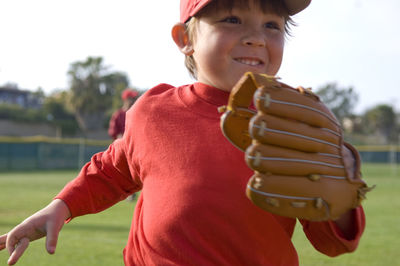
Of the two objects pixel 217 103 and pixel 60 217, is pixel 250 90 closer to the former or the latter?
pixel 217 103

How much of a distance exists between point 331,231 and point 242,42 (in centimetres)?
60

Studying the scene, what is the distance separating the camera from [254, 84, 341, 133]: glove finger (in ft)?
4.07

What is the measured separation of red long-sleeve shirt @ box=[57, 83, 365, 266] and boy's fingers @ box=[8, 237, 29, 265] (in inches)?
7.8

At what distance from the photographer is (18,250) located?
1648mm

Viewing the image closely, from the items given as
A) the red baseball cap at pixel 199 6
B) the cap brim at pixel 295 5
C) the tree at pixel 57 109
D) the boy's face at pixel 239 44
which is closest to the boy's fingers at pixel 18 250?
the boy's face at pixel 239 44

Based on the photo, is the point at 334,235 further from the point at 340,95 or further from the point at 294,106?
the point at 340,95

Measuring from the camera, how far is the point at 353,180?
4.25 ft

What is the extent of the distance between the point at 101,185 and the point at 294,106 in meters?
0.88

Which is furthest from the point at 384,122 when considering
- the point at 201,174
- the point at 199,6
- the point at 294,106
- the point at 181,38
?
the point at 294,106

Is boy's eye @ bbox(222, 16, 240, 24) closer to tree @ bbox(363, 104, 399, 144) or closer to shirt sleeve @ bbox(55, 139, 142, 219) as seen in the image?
shirt sleeve @ bbox(55, 139, 142, 219)

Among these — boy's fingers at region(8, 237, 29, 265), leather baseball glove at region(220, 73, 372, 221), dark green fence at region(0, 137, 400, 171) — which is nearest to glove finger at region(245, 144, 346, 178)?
leather baseball glove at region(220, 73, 372, 221)

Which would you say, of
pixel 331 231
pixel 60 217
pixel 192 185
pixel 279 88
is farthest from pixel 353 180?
pixel 60 217

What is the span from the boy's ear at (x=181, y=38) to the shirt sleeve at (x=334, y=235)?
0.73 m

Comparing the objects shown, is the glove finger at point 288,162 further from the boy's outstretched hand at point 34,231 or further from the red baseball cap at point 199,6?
the boy's outstretched hand at point 34,231
